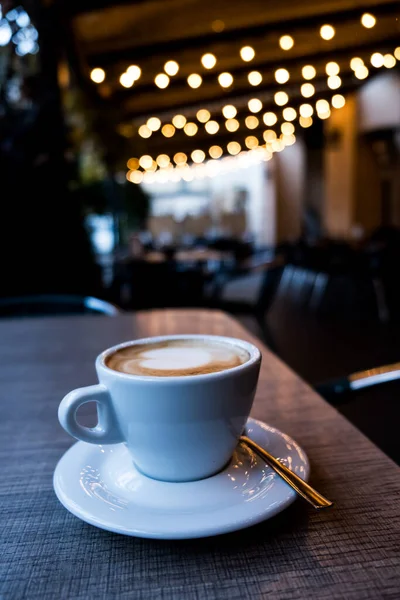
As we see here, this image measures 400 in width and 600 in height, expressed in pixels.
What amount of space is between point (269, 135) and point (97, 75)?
878 centimetres

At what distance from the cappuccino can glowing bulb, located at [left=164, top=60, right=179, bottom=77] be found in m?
7.02

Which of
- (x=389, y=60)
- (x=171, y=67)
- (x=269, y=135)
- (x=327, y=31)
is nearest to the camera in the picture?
(x=327, y=31)

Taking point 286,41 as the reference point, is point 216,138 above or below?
below

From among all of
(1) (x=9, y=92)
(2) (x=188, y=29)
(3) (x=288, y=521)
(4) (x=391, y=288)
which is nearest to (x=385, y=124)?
(4) (x=391, y=288)

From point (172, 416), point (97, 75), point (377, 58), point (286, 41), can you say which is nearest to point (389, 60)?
point (377, 58)

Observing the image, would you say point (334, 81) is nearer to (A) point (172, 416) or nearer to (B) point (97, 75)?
(B) point (97, 75)

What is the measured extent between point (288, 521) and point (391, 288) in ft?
24.4

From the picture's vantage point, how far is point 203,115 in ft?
36.9

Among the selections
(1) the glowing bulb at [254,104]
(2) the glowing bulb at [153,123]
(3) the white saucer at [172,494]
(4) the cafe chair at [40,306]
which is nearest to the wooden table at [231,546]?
(3) the white saucer at [172,494]

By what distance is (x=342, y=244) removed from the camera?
828 centimetres

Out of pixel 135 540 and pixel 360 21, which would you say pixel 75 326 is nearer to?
pixel 135 540

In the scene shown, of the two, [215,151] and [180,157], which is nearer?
[215,151]

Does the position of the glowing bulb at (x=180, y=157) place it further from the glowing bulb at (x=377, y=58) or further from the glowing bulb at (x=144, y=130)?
the glowing bulb at (x=377, y=58)

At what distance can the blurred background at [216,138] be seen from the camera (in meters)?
3.02
